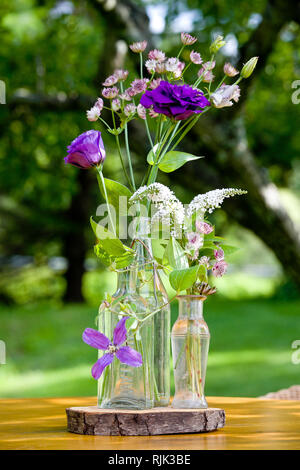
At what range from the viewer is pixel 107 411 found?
1168 millimetres

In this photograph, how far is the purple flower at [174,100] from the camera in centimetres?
123

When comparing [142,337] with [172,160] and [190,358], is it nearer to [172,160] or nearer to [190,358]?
[190,358]

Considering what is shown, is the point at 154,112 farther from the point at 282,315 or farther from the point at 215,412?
the point at 282,315

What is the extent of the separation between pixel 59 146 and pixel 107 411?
4696mm

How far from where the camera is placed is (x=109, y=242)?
125 cm

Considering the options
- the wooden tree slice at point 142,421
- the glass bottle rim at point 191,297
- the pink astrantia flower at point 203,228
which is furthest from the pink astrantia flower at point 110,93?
the wooden tree slice at point 142,421

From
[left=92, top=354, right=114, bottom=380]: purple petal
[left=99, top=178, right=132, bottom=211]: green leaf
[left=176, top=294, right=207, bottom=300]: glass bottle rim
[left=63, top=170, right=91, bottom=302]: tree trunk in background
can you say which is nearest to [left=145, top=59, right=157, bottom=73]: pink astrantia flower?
[left=99, top=178, right=132, bottom=211]: green leaf

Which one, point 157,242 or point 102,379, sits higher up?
point 157,242

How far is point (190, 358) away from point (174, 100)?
502 mm

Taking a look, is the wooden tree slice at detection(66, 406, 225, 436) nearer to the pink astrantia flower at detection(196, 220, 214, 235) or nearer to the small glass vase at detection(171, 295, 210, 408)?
the small glass vase at detection(171, 295, 210, 408)

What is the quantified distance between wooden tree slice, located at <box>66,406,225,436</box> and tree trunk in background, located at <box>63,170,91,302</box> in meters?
7.76

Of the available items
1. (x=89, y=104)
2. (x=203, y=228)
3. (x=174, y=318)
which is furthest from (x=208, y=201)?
(x=174, y=318)

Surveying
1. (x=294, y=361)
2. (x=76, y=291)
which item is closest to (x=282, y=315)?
(x=294, y=361)

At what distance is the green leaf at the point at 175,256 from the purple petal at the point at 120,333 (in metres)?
0.15
